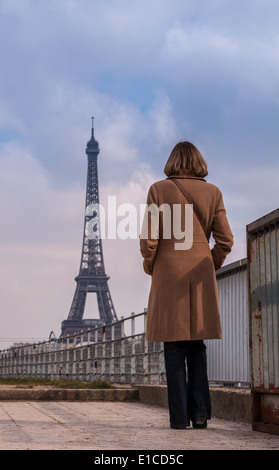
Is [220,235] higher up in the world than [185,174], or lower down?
lower down

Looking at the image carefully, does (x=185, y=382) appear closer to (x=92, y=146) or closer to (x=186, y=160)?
(x=186, y=160)

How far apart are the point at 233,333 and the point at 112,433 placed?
2863mm

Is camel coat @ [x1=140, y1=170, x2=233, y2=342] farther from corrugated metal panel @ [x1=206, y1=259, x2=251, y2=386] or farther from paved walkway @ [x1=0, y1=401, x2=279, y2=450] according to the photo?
corrugated metal panel @ [x1=206, y1=259, x2=251, y2=386]

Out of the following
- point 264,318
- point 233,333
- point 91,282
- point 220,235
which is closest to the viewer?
point 264,318

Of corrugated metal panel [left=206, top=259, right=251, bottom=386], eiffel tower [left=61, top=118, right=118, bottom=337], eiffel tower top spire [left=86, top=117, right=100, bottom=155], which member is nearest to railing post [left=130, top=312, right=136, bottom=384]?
Answer: corrugated metal panel [left=206, top=259, right=251, bottom=386]

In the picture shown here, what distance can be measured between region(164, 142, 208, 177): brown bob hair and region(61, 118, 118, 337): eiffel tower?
2404 inches

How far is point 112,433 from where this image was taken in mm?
4445

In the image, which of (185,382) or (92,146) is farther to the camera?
(92,146)

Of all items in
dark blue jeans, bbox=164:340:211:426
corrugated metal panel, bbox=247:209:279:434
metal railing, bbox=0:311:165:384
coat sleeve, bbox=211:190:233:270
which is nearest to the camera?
corrugated metal panel, bbox=247:209:279:434

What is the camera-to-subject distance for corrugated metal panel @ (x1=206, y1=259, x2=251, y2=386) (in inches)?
269

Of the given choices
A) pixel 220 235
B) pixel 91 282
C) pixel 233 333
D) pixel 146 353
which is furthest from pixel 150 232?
pixel 91 282

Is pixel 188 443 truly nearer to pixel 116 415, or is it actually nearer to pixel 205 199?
pixel 205 199

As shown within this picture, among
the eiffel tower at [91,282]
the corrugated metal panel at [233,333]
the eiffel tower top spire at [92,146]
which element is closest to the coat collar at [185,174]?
the corrugated metal panel at [233,333]
